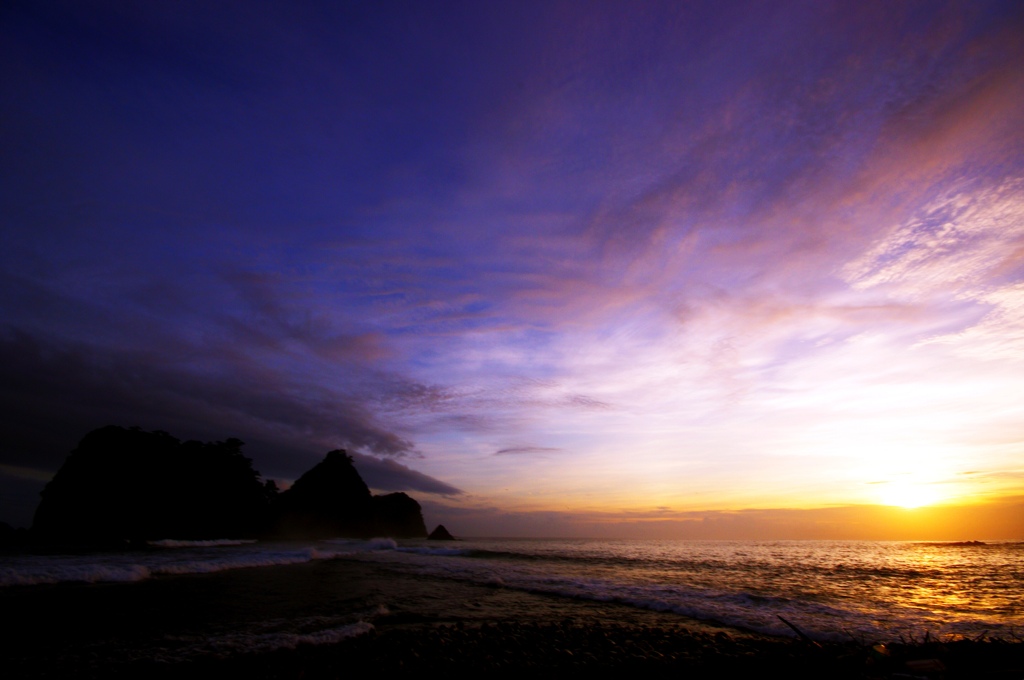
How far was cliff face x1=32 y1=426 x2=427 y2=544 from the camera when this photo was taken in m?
61.9

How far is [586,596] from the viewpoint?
20.9 metres

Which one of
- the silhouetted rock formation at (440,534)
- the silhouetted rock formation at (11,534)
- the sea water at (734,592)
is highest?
the sea water at (734,592)

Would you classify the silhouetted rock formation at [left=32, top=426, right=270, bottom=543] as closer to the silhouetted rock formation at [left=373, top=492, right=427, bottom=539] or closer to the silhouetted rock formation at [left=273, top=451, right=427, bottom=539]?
the silhouetted rock formation at [left=273, top=451, right=427, bottom=539]

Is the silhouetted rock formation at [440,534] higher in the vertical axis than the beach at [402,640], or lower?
lower

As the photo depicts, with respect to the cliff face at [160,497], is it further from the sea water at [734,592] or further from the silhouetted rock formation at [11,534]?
the sea water at [734,592]

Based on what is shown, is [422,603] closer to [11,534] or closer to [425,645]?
[425,645]

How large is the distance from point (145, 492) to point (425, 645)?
80.7 meters

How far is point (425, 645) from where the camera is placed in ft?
36.7

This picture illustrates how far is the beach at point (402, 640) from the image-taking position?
9289 mm

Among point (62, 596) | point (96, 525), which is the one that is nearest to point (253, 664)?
point (62, 596)

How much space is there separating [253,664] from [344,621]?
4.77 metres

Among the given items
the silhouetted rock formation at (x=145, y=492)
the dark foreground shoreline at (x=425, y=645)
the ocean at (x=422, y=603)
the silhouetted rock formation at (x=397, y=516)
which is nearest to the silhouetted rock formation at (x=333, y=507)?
the silhouetted rock formation at (x=397, y=516)

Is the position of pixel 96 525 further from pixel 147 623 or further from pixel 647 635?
pixel 647 635

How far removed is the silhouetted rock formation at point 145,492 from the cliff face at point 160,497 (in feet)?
0.38
